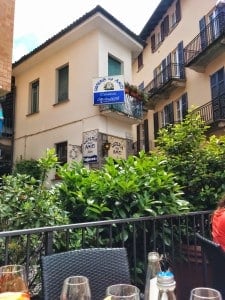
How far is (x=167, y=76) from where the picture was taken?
21984mm

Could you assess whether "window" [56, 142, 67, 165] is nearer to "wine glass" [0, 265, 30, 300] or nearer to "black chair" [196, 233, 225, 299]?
"black chair" [196, 233, 225, 299]

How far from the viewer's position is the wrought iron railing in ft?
41.9

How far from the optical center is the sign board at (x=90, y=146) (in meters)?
12.4

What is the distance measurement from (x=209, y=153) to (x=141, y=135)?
2090 centimetres

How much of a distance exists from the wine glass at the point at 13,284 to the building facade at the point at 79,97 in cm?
1095

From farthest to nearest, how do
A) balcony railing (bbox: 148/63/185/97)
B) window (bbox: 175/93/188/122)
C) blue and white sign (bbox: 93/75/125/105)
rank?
1. balcony railing (bbox: 148/63/185/97)
2. window (bbox: 175/93/188/122)
3. blue and white sign (bbox: 93/75/125/105)

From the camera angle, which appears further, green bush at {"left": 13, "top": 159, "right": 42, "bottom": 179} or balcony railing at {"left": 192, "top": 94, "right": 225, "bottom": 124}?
balcony railing at {"left": 192, "top": 94, "right": 225, "bottom": 124}

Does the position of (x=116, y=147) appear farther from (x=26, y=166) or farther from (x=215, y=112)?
(x=215, y=112)

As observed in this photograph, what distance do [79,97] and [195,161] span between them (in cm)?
942

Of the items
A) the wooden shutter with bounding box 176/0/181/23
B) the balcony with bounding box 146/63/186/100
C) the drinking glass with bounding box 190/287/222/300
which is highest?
the wooden shutter with bounding box 176/0/181/23

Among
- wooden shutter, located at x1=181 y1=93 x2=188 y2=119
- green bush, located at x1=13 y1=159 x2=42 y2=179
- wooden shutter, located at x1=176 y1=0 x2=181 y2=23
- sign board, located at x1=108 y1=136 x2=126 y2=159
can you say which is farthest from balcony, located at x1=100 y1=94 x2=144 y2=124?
wooden shutter, located at x1=176 y1=0 x2=181 y2=23

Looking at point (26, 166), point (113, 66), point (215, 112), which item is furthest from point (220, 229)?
point (215, 112)

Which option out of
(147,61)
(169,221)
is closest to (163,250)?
(169,221)

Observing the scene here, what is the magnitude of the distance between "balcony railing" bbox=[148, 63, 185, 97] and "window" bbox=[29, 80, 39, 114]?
8211mm
